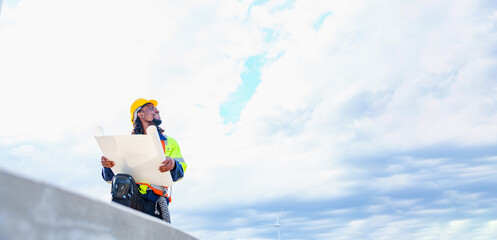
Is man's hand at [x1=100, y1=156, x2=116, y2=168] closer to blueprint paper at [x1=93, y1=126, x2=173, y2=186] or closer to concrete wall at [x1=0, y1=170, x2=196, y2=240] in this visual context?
blueprint paper at [x1=93, y1=126, x2=173, y2=186]

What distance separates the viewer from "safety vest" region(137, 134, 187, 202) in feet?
22.3

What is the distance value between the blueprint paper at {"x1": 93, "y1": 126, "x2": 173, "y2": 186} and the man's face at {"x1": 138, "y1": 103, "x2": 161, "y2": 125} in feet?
4.04

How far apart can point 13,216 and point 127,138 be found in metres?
3.75

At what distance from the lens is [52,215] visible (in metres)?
2.38

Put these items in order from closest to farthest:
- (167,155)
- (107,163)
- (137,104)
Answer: (107,163) → (167,155) → (137,104)

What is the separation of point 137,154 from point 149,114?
5.15ft

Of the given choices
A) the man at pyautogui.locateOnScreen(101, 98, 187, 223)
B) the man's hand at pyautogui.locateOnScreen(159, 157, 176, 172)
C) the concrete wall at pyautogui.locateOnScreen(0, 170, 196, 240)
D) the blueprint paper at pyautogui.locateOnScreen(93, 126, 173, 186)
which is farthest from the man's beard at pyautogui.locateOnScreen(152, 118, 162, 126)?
the concrete wall at pyautogui.locateOnScreen(0, 170, 196, 240)

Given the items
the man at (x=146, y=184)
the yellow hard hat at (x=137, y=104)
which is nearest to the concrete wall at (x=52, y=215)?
the man at (x=146, y=184)

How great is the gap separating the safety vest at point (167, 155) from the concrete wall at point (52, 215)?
369cm

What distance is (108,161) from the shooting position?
6.27 metres

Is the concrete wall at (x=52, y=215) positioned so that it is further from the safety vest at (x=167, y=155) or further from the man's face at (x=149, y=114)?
the man's face at (x=149, y=114)

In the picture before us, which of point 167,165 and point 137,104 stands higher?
point 137,104

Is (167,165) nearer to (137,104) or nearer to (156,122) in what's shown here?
(156,122)

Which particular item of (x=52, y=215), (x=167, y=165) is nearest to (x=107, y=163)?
(x=167, y=165)
